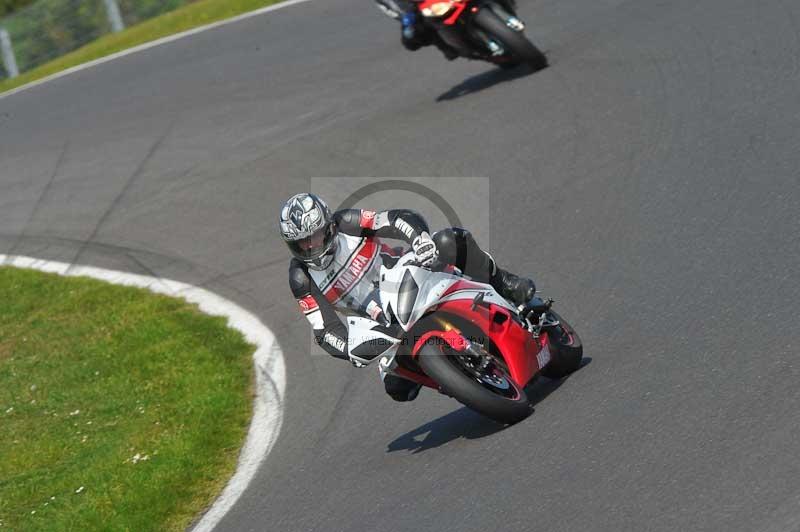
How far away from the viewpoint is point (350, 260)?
7.62 metres

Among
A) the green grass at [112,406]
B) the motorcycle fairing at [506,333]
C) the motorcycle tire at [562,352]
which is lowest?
the green grass at [112,406]

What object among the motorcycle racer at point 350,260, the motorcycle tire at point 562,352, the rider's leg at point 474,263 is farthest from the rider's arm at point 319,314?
the motorcycle tire at point 562,352

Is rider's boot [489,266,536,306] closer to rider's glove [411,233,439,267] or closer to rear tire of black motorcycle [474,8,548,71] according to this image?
rider's glove [411,233,439,267]

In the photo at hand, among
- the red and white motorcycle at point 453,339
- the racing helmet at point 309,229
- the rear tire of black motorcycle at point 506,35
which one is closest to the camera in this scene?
the red and white motorcycle at point 453,339

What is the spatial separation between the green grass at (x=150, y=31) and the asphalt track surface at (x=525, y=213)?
124cm

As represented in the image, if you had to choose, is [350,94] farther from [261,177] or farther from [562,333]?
[562,333]

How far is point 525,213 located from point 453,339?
440cm

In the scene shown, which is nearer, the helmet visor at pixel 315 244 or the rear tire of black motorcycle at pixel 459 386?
the rear tire of black motorcycle at pixel 459 386

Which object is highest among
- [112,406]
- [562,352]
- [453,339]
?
[453,339]

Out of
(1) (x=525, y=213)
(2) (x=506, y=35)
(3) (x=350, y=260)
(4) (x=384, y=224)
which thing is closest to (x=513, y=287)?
(4) (x=384, y=224)

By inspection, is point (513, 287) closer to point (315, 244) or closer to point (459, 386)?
point (459, 386)

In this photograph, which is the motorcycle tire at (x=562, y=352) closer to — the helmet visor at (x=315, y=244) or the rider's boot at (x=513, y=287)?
the rider's boot at (x=513, y=287)

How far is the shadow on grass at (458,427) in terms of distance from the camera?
747cm

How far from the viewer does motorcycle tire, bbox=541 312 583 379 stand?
25.1ft
